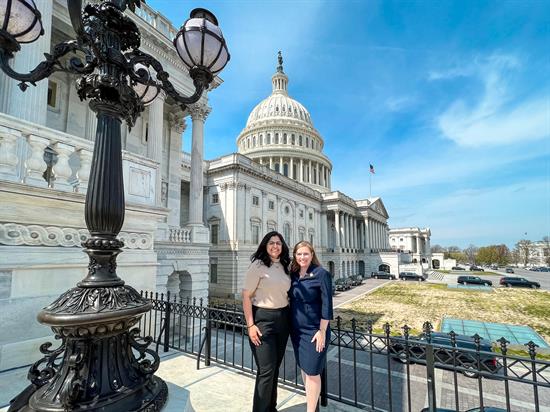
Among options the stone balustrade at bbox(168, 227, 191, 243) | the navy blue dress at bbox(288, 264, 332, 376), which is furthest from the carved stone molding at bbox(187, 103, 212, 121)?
the navy blue dress at bbox(288, 264, 332, 376)

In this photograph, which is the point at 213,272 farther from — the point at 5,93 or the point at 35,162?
the point at 35,162

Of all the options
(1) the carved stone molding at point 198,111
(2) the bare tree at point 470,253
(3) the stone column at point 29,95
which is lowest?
(2) the bare tree at point 470,253

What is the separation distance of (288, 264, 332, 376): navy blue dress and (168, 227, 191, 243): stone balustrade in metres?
12.8

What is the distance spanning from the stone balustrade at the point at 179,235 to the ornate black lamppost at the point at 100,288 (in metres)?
12.7

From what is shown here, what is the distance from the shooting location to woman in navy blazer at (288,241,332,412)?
11.3 feet

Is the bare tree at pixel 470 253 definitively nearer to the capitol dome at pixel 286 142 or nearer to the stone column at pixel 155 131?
the capitol dome at pixel 286 142

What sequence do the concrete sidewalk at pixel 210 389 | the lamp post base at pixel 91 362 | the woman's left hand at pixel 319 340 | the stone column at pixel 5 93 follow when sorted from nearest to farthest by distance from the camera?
1. the lamp post base at pixel 91 362
2. the woman's left hand at pixel 319 340
3. the concrete sidewalk at pixel 210 389
4. the stone column at pixel 5 93

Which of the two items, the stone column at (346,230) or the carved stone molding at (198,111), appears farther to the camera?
the stone column at (346,230)

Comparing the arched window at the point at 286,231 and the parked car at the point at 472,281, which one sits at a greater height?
the arched window at the point at 286,231

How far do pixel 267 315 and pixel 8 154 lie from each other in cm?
549

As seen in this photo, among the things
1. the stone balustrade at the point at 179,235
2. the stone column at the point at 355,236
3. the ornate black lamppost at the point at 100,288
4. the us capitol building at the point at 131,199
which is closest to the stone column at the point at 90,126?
the us capitol building at the point at 131,199

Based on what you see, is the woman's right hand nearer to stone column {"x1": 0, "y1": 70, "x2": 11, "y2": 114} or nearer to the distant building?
stone column {"x1": 0, "y1": 70, "x2": 11, "y2": 114}

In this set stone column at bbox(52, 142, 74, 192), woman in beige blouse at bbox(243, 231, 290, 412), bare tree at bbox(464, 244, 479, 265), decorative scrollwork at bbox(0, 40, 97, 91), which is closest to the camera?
decorative scrollwork at bbox(0, 40, 97, 91)

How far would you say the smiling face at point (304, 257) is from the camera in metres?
3.59
